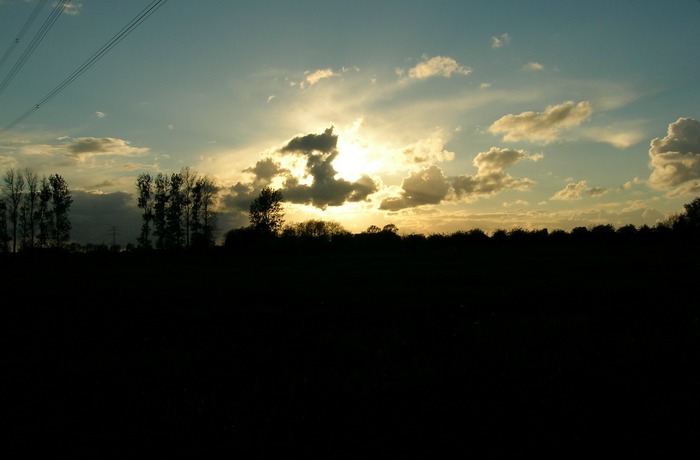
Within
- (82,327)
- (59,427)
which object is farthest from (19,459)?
(82,327)

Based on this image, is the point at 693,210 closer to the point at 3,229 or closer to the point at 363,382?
the point at 363,382

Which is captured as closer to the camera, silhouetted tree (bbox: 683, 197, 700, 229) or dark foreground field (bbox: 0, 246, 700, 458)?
dark foreground field (bbox: 0, 246, 700, 458)

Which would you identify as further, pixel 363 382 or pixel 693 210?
pixel 693 210

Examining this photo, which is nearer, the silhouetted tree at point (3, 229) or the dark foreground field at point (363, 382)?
the dark foreground field at point (363, 382)

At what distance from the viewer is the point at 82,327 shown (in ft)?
48.8

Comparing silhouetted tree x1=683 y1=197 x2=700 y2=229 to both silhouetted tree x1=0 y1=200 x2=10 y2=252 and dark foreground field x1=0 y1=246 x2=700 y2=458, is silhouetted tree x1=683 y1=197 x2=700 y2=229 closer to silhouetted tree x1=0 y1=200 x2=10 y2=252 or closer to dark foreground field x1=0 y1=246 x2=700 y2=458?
dark foreground field x1=0 y1=246 x2=700 y2=458

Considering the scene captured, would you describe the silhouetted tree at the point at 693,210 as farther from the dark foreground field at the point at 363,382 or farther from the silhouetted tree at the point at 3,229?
the silhouetted tree at the point at 3,229

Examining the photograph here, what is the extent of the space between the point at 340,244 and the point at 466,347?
265ft

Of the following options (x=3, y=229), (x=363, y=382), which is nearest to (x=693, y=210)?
(x=363, y=382)

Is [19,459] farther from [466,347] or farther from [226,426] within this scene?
[466,347]

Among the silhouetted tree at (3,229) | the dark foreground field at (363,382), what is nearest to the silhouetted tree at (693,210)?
the dark foreground field at (363,382)

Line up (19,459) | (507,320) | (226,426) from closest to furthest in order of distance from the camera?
(19,459), (226,426), (507,320)

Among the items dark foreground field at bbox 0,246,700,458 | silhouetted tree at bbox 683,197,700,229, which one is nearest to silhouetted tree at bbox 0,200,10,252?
dark foreground field at bbox 0,246,700,458

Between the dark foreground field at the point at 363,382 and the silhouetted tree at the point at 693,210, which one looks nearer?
the dark foreground field at the point at 363,382
